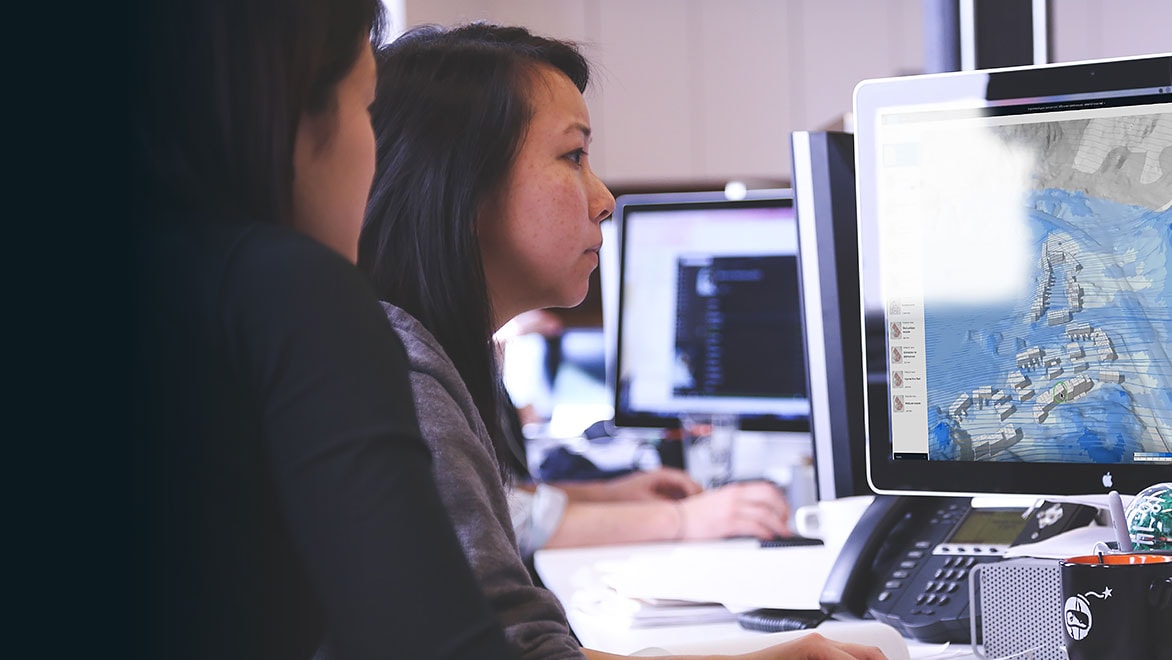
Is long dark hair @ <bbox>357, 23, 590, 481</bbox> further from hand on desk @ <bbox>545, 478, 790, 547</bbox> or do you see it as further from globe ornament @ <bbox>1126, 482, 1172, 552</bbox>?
hand on desk @ <bbox>545, 478, 790, 547</bbox>

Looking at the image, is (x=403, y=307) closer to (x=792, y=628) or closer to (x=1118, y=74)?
(x=792, y=628)

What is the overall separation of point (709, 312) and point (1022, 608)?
3.49 ft

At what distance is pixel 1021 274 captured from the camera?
2.96ft

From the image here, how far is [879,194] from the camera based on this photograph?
938 mm

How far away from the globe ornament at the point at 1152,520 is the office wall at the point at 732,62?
4.37 m

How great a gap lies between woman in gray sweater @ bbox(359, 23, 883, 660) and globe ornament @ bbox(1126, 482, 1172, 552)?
40cm

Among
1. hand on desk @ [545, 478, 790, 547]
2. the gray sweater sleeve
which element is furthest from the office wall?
the gray sweater sleeve

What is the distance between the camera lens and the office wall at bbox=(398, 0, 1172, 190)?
5.08 metres

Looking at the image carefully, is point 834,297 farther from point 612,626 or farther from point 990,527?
point 612,626

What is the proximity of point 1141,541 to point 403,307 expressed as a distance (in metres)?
0.56

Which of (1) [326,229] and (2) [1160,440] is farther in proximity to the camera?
(2) [1160,440]

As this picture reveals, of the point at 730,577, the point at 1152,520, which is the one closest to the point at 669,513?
the point at 730,577

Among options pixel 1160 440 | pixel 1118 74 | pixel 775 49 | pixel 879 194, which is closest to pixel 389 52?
pixel 879 194

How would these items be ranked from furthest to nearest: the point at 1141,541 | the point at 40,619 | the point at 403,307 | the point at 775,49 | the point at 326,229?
the point at 775,49, the point at 403,307, the point at 1141,541, the point at 326,229, the point at 40,619
